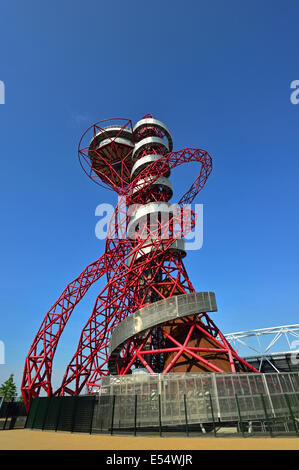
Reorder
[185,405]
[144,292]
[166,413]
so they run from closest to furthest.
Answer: [185,405], [166,413], [144,292]

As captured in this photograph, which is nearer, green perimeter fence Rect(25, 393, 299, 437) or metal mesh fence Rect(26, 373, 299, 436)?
green perimeter fence Rect(25, 393, 299, 437)

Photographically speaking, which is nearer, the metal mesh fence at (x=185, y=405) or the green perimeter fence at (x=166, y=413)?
the green perimeter fence at (x=166, y=413)

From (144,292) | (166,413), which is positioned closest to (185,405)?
(166,413)

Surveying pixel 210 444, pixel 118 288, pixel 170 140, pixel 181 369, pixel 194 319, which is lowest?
pixel 210 444

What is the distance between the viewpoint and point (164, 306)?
1986 cm

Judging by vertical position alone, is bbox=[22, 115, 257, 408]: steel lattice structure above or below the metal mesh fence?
above

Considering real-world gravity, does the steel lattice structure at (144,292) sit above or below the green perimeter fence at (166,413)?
above

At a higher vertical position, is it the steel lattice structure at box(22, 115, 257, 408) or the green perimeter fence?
the steel lattice structure at box(22, 115, 257, 408)

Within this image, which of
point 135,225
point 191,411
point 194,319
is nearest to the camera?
point 191,411

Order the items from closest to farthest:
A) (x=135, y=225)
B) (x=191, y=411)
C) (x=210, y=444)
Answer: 1. (x=210, y=444)
2. (x=191, y=411)
3. (x=135, y=225)

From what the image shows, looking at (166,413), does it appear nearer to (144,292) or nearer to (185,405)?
(185,405)
